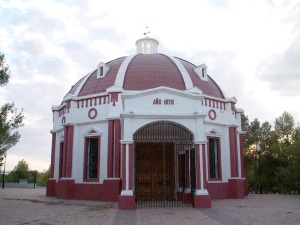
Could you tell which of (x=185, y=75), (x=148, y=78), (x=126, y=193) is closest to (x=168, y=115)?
(x=126, y=193)

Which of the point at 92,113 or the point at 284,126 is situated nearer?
the point at 92,113

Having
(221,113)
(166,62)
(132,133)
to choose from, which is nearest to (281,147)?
(221,113)

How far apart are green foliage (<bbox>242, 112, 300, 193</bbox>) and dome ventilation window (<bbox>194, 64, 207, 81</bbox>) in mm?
12312

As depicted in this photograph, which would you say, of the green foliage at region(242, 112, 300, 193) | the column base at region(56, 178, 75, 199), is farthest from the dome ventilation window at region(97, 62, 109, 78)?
the green foliage at region(242, 112, 300, 193)

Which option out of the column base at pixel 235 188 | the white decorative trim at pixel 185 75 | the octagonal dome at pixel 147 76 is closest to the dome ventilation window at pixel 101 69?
the octagonal dome at pixel 147 76

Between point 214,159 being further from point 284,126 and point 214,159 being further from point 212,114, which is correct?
point 284,126

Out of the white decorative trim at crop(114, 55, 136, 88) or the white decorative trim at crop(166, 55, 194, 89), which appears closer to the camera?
the white decorative trim at crop(114, 55, 136, 88)

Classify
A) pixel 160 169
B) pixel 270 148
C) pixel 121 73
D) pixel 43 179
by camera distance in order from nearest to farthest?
pixel 160 169
pixel 121 73
pixel 270 148
pixel 43 179

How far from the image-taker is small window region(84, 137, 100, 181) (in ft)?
65.0

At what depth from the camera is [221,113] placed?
21.5m

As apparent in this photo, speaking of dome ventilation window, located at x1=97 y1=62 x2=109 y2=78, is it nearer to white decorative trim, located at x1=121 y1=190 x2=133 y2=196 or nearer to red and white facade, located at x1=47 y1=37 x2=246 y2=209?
red and white facade, located at x1=47 y1=37 x2=246 y2=209

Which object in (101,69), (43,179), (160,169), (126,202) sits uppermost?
(101,69)

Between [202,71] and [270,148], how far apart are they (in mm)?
16173

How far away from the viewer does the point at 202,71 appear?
75.8 ft
